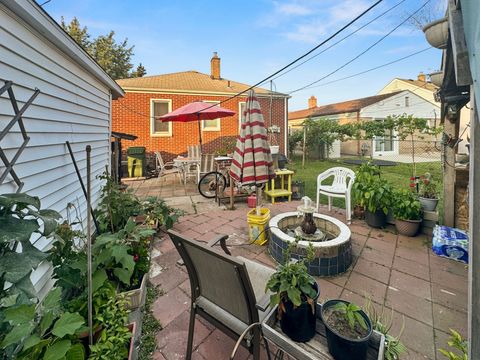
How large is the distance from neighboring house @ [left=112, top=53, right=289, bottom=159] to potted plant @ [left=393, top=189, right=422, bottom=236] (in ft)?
22.1

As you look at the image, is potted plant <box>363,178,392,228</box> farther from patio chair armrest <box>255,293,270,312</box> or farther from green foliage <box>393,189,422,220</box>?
patio chair armrest <box>255,293,270,312</box>

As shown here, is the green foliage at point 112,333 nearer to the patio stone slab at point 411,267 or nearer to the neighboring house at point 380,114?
the patio stone slab at point 411,267

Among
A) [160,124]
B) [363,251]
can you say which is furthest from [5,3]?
[160,124]

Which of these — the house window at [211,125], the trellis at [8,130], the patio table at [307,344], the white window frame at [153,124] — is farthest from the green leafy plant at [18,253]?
the house window at [211,125]

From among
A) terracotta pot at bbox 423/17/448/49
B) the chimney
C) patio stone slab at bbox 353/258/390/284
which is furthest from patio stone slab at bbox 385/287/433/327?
the chimney

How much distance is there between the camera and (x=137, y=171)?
27.2 feet

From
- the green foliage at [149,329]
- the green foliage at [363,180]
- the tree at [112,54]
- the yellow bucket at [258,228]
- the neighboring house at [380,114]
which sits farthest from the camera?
the tree at [112,54]

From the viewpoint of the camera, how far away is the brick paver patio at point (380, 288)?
1.71 meters

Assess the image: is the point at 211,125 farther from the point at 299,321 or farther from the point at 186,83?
the point at 299,321

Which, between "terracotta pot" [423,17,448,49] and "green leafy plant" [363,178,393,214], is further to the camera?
"green leafy plant" [363,178,393,214]

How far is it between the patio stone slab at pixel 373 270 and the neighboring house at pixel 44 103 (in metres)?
3.11

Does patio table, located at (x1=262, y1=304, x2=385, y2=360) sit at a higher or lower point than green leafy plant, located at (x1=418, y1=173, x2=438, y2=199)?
lower

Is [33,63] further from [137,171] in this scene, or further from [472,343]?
[137,171]

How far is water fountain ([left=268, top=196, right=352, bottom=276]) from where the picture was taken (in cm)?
244
